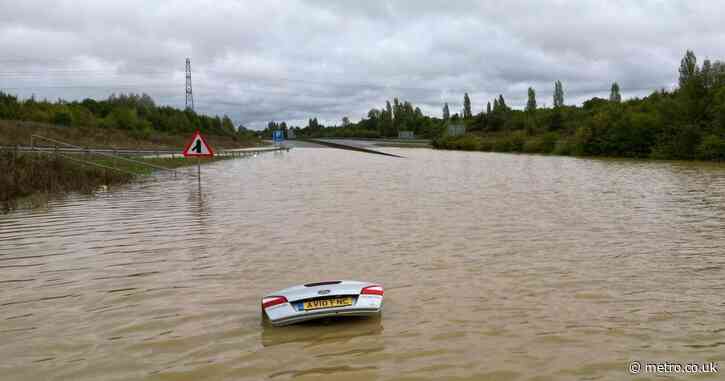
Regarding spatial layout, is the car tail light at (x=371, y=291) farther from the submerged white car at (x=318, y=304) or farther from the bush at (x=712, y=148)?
the bush at (x=712, y=148)

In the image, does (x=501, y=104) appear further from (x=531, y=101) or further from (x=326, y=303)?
(x=326, y=303)

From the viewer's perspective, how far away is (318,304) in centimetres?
738

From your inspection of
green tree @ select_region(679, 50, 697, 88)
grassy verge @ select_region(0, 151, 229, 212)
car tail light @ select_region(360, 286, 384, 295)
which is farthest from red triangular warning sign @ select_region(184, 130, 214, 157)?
green tree @ select_region(679, 50, 697, 88)

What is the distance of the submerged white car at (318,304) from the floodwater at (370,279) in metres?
0.19

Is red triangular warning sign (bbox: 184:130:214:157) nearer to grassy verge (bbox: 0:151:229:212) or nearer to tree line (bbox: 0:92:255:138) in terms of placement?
grassy verge (bbox: 0:151:229:212)

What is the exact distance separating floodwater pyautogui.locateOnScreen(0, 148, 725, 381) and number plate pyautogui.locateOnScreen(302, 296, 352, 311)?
0.29 meters

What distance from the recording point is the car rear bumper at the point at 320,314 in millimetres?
7277

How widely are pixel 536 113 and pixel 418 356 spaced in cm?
16682

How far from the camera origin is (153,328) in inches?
292

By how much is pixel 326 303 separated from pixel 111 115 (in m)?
104

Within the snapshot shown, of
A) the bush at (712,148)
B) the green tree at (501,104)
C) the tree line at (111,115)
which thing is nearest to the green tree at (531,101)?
the green tree at (501,104)

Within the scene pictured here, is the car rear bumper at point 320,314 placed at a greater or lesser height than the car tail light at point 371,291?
lesser

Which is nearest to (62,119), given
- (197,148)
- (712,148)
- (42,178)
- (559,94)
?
(42,178)

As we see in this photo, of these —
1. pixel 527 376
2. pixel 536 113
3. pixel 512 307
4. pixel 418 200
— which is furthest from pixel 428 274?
pixel 536 113
